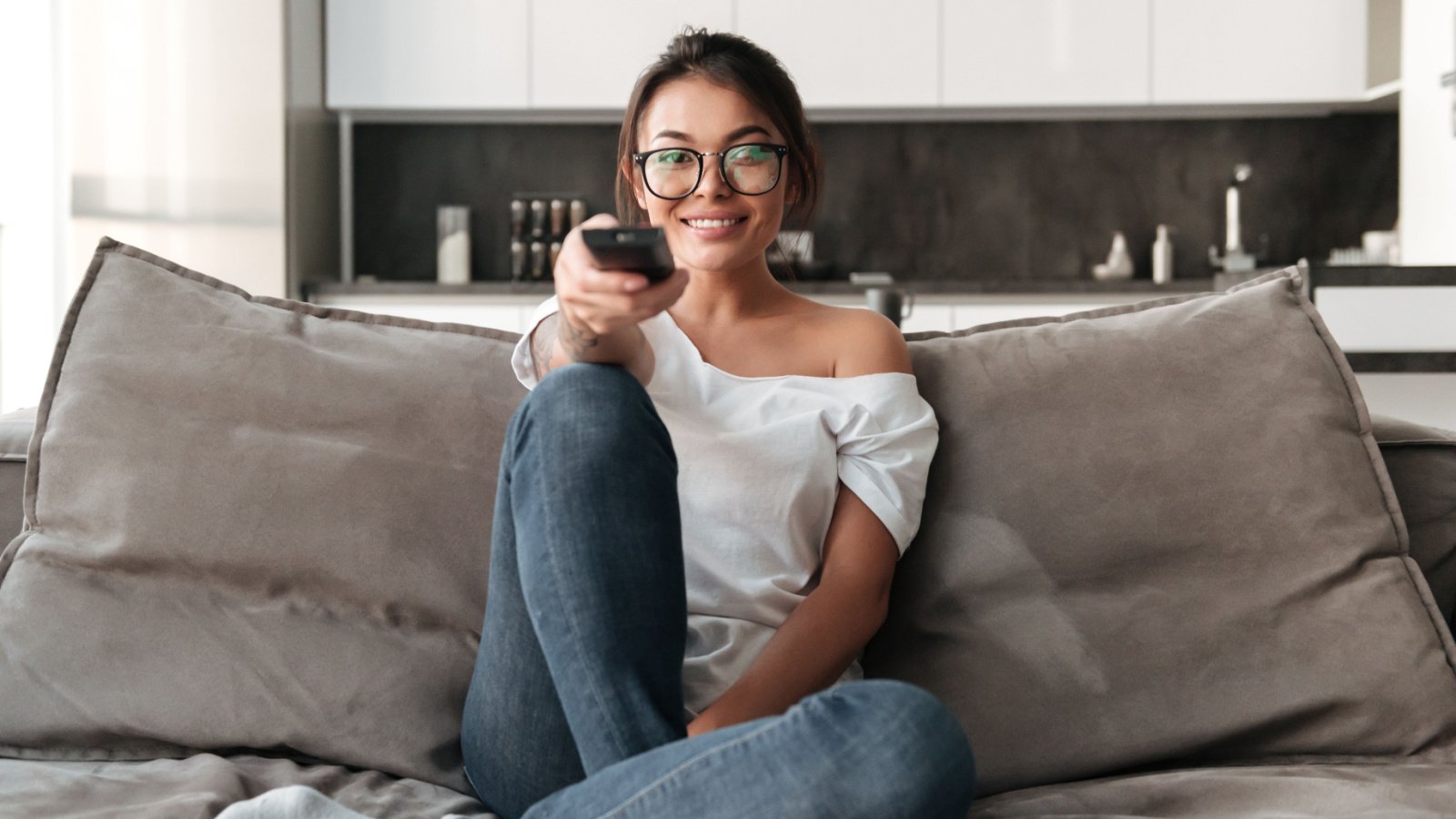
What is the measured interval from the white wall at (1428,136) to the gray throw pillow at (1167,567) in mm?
2736

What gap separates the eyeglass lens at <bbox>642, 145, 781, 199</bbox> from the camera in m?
1.28

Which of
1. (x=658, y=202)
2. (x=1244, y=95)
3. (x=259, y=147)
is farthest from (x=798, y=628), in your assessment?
(x=1244, y=95)

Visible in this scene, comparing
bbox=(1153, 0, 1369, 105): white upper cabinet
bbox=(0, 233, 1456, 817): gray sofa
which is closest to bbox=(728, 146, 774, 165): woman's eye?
bbox=(0, 233, 1456, 817): gray sofa

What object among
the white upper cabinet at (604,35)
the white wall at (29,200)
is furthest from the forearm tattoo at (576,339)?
the white upper cabinet at (604,35)

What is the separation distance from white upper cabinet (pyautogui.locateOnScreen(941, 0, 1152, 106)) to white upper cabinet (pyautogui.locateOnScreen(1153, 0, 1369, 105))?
0.29 ft

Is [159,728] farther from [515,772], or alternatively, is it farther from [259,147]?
[259,147]

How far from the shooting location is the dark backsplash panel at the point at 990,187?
178 inches

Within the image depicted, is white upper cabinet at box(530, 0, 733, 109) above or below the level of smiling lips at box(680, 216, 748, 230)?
above

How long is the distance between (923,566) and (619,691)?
1.51 ft

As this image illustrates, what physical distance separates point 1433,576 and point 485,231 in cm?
382

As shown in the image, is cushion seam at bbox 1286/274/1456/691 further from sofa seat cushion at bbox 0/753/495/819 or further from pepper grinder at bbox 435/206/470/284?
pepper grinder at bbox 435/206/470/284

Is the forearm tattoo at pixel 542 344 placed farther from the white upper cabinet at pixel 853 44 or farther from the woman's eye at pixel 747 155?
the white upper cabinet at pixel 853 44

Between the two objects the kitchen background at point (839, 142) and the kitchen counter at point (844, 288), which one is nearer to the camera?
the kitchen background at point (839, 142)

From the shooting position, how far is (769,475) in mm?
1208
